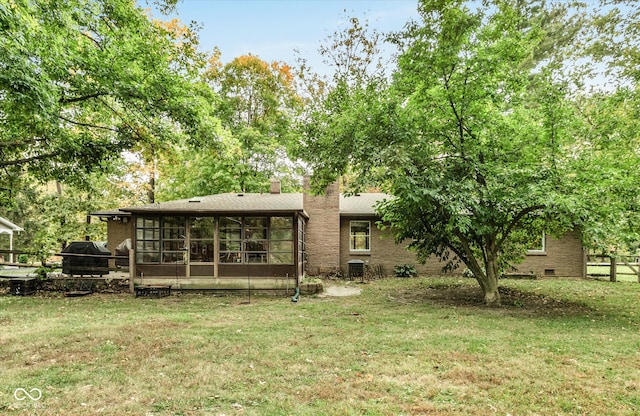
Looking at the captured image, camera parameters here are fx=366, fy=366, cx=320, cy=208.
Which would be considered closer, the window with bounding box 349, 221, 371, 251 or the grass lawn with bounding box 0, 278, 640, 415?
the grass lawn with bounding box 0, 278, 640, 415

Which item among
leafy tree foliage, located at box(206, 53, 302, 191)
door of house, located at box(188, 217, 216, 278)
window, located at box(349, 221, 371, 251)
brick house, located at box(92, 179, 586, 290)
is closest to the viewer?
brick house, located at box(92, 179, 586, 290)

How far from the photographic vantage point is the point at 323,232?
16.9 metres

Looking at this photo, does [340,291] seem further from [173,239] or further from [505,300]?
[173,239]

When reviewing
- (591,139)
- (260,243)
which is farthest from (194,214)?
(591,139)

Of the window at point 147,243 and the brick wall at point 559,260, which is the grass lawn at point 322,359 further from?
the brick wall at point 559,260

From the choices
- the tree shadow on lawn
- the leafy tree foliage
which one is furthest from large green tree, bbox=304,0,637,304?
the leafy tree foliage

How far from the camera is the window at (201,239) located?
1269 cm

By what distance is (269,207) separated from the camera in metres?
12.6

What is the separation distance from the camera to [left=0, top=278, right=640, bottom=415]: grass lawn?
12.9 ft

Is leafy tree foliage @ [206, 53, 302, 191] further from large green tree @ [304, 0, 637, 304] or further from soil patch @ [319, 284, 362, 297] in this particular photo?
large green tree @ [304, 0, 637, 304]

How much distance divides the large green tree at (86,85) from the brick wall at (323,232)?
739 cm

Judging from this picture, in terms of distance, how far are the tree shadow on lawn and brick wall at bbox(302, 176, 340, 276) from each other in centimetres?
481

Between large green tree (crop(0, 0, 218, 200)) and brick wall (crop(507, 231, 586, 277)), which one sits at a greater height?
large green tree (crop(0, 0, 218, 200))

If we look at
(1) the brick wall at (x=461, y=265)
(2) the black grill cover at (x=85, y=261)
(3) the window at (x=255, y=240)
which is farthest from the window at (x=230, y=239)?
(1) the brick wall at (x=461, y=265)
